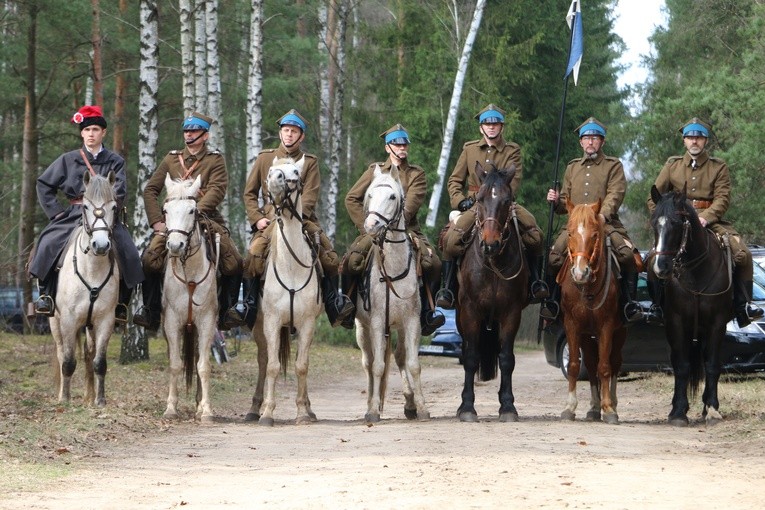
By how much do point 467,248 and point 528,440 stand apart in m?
3.44

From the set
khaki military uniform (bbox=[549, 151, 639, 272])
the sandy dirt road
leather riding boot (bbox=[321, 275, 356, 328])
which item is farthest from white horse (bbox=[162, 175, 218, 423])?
khaki military uniform (bbox=[549, 151, 639, 272])

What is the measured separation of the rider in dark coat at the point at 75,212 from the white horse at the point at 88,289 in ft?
0.51

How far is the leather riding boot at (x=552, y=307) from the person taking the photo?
52.3ft

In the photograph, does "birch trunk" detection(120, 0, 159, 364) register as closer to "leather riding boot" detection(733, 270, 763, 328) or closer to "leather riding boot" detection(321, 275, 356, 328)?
"leather riding boot" detection(321, 275, 356, 328)

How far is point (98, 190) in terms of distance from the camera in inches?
592

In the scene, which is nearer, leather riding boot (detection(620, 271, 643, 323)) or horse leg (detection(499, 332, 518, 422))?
horse leg (detection(499, 332, 518, 422))

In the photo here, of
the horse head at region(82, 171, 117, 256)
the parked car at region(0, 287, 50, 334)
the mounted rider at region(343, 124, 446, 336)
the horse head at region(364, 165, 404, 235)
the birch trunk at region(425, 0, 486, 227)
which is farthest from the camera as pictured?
the birch trunk at region(425, 0, 486, 227)

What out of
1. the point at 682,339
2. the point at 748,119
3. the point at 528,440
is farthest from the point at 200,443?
the point at 748,119

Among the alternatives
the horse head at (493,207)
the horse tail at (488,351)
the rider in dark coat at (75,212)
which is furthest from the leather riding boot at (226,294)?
the horse head at (493,207)

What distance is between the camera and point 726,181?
1617 centimetres

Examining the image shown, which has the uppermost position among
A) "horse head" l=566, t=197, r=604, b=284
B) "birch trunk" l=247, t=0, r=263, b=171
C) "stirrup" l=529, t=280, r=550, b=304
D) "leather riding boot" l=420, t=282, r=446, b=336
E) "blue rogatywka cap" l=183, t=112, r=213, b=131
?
"birch trunk" l=247, t=0, r=263, b=171

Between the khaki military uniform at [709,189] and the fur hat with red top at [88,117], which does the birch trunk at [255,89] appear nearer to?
the fur hat with red top at [88,117]

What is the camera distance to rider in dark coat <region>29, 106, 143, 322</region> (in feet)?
51.2

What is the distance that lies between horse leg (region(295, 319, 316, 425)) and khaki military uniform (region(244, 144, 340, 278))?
2.60 ft
